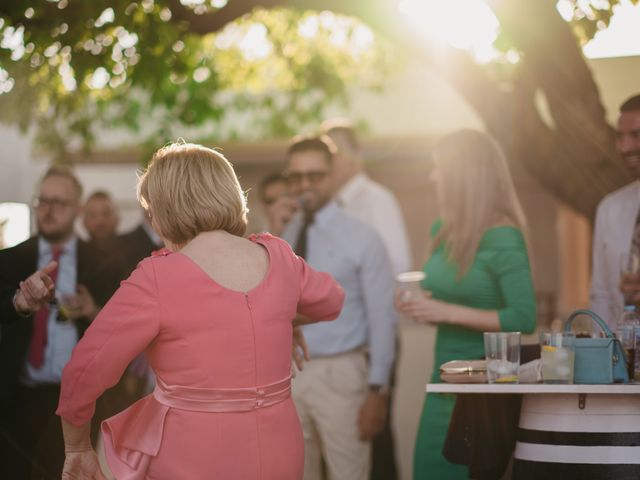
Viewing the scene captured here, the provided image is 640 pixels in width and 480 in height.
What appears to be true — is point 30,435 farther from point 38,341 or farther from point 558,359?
point 558,359

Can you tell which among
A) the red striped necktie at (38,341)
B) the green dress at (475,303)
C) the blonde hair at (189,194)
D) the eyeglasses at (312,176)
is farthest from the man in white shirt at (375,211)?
the blonde hair at (189,194)

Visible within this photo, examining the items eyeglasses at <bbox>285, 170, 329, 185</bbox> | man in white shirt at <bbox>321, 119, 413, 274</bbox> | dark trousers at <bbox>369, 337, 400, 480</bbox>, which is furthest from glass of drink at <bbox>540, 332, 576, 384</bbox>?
man in white shirt at <bbox>321, 119, 413, 274</bbox>

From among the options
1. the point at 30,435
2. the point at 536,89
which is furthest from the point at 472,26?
the point at 30,435

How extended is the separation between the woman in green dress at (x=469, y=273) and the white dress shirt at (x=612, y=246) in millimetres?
648

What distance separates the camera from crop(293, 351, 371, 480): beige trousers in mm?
6055

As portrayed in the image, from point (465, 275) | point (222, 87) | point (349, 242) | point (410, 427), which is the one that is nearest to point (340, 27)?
point (222, 87)

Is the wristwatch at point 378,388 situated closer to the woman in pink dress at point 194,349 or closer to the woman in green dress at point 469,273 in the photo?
the woman in green dress at point 469,273

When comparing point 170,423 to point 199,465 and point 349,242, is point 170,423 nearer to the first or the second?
point 199,465

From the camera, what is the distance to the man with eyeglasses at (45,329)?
5.61 metres

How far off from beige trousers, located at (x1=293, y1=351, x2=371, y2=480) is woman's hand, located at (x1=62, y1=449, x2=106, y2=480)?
2.55 metres

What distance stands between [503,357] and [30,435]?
8.76 feet

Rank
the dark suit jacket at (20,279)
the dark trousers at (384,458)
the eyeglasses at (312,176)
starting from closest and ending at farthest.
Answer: the dark suit jacket at (20,279)
the eyeglasses at (312,176)
the dark trousers at (384,458)

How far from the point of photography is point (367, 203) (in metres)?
8.23

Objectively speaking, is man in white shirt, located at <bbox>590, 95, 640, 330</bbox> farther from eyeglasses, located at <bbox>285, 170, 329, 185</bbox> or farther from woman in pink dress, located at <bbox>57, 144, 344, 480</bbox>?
woman in pink dress, located at <bbox>57, 144, 344, 480</bbox>
